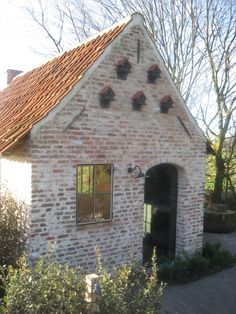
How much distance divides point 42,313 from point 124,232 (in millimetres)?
4165

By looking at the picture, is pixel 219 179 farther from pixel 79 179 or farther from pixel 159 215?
pixel 79 179

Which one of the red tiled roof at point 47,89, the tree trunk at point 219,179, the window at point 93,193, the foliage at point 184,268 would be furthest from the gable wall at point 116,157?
the tree trunk at point 219,179

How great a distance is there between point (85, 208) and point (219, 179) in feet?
32.8

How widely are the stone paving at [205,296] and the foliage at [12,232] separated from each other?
297 centimetres

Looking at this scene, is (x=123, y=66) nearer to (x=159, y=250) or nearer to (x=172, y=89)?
(x=172, y=89)

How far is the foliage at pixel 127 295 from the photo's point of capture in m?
4.82

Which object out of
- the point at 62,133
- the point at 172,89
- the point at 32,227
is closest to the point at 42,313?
the point at 32,227

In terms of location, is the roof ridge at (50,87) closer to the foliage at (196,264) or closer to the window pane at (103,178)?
the window pane at (103,178)

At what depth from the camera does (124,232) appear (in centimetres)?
873

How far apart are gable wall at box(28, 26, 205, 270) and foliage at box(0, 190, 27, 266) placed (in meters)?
0.35

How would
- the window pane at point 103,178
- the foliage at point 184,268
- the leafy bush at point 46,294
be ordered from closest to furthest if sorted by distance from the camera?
1. the leafy bush at point 46,294
2. the window pane at point 103,178
3. the foliage at point 184,268

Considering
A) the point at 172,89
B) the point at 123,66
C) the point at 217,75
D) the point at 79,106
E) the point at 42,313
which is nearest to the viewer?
the point at 42,313

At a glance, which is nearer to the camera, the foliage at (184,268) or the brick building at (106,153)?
the brick building at (106,153)

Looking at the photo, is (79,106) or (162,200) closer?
(79,106)
